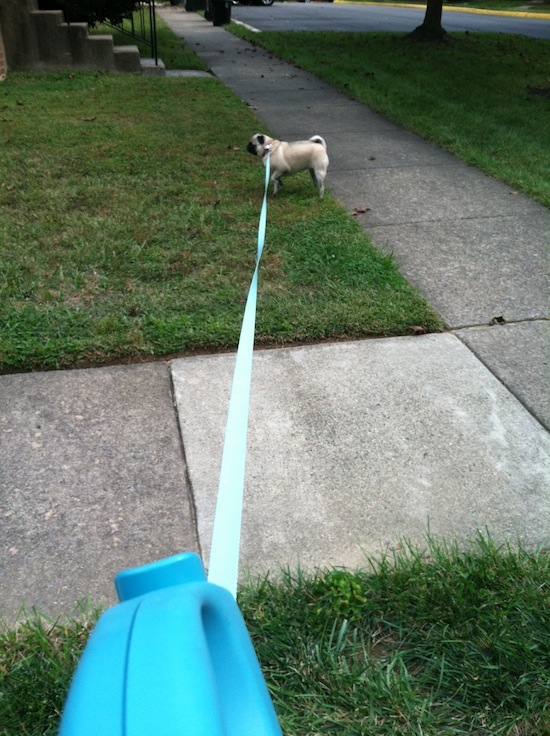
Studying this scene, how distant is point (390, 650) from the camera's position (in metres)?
1.94

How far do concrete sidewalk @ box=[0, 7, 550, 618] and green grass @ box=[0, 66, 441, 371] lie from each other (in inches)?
8.7

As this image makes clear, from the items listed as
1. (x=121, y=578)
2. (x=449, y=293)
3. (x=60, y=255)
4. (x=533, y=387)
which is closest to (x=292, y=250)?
(x=449, y=293)

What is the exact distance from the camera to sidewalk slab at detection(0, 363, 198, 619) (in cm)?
218

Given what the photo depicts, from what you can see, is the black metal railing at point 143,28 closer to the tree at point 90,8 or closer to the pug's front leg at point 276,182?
the tree at point 90,8

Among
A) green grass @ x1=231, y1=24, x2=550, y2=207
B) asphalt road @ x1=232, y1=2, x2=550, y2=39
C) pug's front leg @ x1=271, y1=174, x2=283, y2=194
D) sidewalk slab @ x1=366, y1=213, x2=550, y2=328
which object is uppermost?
pug's front leg @ x1=271, y1=174, x2=283, y2=194

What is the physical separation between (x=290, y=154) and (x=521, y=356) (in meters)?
2.69

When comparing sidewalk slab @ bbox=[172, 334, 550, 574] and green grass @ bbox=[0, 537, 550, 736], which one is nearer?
green grass @ bbox=[0, 537, 550, 736]

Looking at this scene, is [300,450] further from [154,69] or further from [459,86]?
[154,69]

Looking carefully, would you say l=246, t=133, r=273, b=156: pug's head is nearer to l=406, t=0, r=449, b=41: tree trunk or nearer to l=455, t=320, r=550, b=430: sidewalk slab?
l=455, t=320, r=550, b=430: sidewalk slab

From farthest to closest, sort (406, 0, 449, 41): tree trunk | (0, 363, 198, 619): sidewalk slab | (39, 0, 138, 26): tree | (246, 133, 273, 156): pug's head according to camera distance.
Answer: (406, 0, 449, 41): tree trunk, (39, 0, 138, 26): tree, (246, 133, 273, 156): pug's head, (0, 363, 198, 619): sidewalk slab

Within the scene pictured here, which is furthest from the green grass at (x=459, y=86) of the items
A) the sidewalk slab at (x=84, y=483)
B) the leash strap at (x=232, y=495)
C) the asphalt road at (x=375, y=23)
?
the leash strap at (x=232, y=495)

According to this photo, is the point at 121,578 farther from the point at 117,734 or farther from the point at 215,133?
the point at 215,133

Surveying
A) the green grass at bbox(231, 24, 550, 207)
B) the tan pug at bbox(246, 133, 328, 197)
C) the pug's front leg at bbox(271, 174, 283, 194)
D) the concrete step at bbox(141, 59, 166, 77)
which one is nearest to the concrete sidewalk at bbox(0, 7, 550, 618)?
the tan pug at bbox(246, 133, 328, 197)

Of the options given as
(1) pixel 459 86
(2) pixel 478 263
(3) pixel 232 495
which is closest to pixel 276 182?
(2) pixel 478 263
